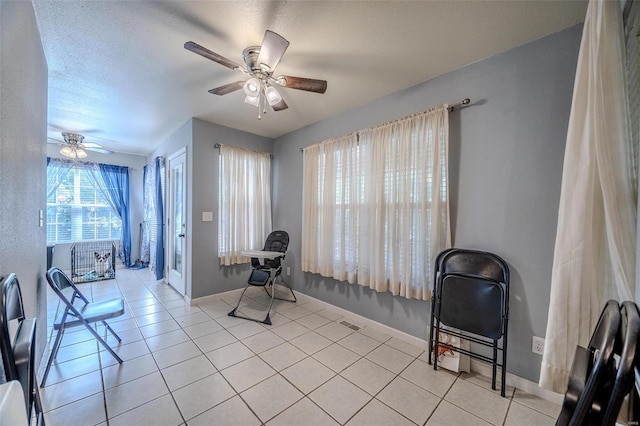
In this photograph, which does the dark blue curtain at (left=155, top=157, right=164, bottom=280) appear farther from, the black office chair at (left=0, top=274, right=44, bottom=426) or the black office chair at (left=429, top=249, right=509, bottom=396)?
the black office chair at (left=429, top=249, right=509, bottom=396)

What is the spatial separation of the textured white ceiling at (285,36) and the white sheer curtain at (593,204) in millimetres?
726

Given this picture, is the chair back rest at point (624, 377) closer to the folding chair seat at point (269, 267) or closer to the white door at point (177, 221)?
the folding chair seat at point (269, 267)

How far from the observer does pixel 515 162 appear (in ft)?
6.07

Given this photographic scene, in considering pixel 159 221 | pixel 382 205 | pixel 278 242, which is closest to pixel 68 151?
pixel 159 221

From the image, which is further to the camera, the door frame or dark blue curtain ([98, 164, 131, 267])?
dark blue curtain ([98, 164, 131, 267])

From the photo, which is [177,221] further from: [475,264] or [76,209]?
[475,264]

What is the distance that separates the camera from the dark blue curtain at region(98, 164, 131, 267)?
517 cm

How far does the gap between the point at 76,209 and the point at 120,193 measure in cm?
78

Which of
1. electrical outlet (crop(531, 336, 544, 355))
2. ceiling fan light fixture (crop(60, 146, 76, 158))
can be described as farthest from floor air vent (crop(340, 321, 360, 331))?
ceiling fan light fixture (crop(60, 146, 76, 158))

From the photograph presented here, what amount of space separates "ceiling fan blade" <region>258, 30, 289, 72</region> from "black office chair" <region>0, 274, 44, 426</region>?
1713 millimetres

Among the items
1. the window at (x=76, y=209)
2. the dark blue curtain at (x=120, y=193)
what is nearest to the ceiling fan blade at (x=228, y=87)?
the dark blue curtain at (x=120, y=193)

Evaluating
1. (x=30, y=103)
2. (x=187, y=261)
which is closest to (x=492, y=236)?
(x=30, y=103)

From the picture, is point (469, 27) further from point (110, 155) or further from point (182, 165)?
point (110, 155)

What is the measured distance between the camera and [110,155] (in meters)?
5.25
